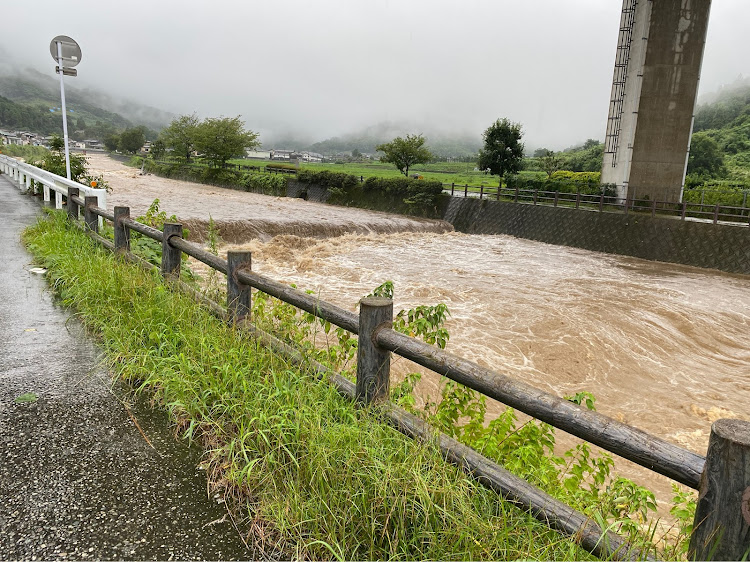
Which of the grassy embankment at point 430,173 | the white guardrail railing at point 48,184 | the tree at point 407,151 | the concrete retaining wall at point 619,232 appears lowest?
the concrete retaining wall at point 619,232

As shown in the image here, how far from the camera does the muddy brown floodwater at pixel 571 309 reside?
7.66 meters

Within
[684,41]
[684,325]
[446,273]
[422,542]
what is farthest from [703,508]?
[684,41]

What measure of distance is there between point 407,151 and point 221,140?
19107 mm

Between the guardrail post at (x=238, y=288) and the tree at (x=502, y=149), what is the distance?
34.0m

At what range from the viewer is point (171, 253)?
5676 mm

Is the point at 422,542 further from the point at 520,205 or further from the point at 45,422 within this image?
the point at 520,205

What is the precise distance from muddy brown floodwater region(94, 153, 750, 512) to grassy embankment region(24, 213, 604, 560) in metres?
3.81

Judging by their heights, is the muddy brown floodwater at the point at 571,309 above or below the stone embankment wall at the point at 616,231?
below

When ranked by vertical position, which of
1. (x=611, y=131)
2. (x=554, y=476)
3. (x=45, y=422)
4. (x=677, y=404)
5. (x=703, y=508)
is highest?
(x=611, y=131)

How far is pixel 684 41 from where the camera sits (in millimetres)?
21969

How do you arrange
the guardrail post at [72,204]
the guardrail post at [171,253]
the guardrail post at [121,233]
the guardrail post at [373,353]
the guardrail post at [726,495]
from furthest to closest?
1. the guardrail post at [72,204]
2. the guardrail post at [121,233]
3. the guardrail post at [171,253]
4. the guardrail post at [373,353]
5. the guardrail post at [726,495]

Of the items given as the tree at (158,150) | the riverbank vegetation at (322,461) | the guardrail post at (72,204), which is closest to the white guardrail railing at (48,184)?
the guardrail post at (72,204)

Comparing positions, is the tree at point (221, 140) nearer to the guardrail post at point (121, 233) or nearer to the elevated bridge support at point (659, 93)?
the elevated bridge support at point (659, 93)

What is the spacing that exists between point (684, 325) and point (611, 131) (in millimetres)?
16329
